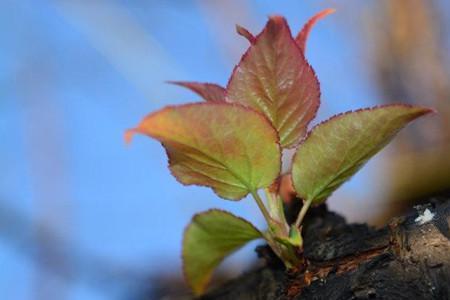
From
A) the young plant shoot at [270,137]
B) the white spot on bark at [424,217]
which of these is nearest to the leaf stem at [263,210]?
the young plant shoot at [270,137]

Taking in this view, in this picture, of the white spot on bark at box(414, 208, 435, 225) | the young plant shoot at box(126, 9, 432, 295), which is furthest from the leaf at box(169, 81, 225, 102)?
the white spot on bark at box(414, 208, 435, 225)

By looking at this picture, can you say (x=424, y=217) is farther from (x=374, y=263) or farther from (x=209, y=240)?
(x=209, y=240)

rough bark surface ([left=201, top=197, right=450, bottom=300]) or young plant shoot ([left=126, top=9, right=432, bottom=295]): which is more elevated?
young plant shoot ([left=126, top=9, right=432, bottom=295])

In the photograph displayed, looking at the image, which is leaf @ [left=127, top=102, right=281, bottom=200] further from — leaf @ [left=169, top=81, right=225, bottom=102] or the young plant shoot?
leaf @ [left=169, top=81, right=225, bottom=102]

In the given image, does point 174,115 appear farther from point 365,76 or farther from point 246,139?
point 365,76

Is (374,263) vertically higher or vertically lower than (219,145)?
lower

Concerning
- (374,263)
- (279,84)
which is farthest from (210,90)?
(374,263)

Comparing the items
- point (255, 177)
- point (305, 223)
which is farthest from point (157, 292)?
point (255, 177)

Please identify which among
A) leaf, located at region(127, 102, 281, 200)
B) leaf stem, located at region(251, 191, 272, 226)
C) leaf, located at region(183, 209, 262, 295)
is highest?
leaf, located at region(127, 102, 281, 200)
